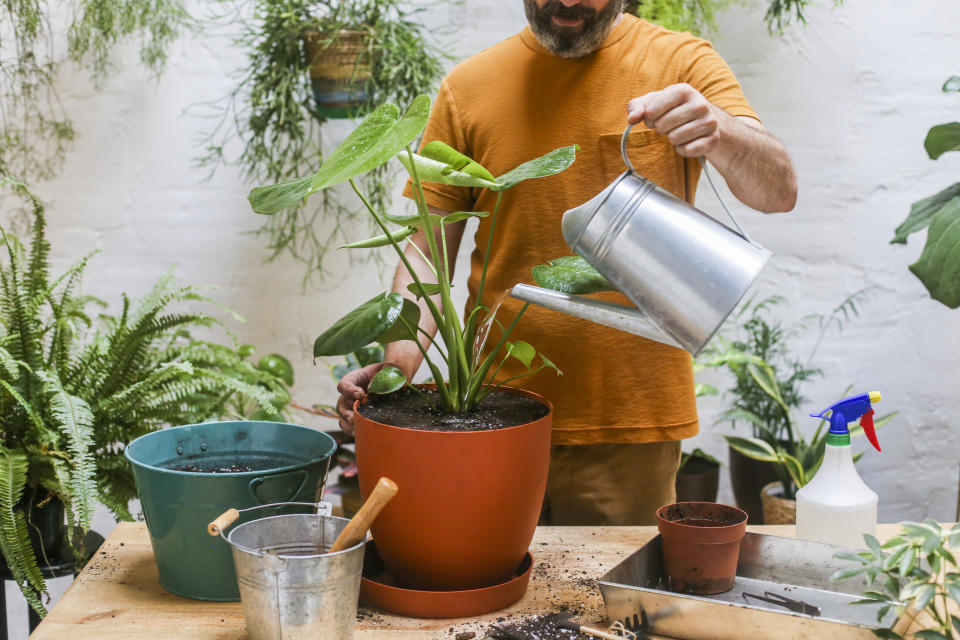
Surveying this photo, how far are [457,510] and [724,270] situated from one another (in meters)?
0.35

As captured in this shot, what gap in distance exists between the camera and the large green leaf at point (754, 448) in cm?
202

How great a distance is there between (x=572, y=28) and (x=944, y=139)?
728 mm

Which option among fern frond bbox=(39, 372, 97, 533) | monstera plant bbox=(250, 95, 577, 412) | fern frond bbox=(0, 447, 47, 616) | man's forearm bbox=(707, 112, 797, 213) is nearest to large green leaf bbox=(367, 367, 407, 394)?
monstera plant bbox=(250, 95, 577, 412)

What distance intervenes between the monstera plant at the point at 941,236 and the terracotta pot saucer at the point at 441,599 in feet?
2.78

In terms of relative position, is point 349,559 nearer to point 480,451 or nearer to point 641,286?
point 480,451

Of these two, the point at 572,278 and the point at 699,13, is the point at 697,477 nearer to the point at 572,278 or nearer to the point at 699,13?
the point at 699,13

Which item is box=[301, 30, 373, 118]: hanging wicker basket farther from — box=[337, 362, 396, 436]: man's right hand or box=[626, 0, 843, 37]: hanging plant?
box=[337, 362, 396, 436]: man's right hand

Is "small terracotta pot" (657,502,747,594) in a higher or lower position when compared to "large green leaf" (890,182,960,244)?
lower

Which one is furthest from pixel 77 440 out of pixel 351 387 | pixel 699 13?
pixel 699 13

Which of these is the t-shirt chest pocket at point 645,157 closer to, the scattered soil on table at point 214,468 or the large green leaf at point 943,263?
the large green leaf at point 943,263

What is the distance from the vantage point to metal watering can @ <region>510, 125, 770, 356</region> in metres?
0.78

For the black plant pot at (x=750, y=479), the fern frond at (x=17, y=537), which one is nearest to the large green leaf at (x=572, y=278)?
the fern frond at (x=17, y=537)

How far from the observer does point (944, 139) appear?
60.9 inches

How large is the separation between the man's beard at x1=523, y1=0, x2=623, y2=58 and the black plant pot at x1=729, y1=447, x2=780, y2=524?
1219mm
